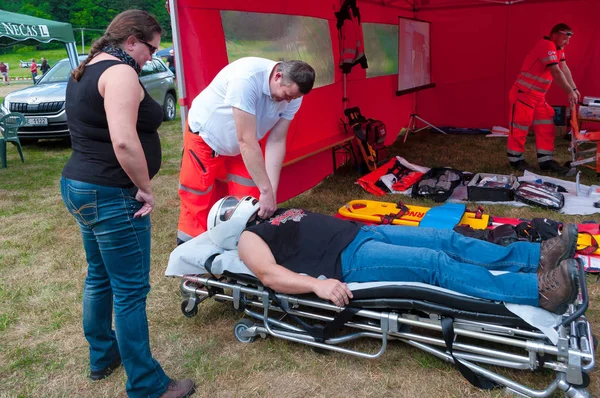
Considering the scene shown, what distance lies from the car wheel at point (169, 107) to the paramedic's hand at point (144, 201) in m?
9.90

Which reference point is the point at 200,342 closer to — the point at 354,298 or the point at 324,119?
Result: the point at 354,298

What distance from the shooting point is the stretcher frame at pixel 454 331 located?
7.14 feet

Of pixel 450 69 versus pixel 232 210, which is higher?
pixel 450 69

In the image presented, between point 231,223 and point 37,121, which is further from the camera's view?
point 37,121

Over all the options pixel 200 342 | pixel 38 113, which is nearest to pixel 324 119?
pixel 200 342

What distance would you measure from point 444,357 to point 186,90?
3021mm

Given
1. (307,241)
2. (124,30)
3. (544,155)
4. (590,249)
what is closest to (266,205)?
(307,241)

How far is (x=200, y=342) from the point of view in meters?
2.96

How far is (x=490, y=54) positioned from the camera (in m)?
9.11

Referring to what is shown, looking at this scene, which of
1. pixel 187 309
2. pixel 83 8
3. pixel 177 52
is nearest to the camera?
pixel 187 309

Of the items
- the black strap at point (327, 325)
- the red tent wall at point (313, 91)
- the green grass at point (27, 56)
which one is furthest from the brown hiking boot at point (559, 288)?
the green grass at point (27, 56)

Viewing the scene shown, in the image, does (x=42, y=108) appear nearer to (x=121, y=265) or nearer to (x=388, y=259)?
(x=121, y=265)

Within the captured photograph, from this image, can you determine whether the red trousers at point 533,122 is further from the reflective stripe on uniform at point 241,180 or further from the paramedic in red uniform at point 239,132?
the reflective stripe on uniform at point 241,180

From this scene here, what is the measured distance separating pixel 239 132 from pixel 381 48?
18.2ft
